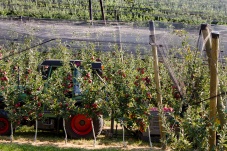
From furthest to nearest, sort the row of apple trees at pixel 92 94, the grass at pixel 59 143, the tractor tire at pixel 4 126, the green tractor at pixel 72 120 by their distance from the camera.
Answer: the tractor tire at pixel 4 126
the green tractor at pixel 72 120
the row of apple trees at pixel 92 94
the grass at pixel 59 143

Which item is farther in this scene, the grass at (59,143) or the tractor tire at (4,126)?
the tractor tire at (4,126)

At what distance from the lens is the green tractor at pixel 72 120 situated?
30.9 ft

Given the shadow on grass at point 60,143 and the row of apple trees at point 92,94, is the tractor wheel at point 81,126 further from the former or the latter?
the row of apple trees at point 92,94

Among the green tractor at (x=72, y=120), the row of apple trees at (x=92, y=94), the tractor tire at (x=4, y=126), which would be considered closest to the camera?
the row of apple trees at (x=92, y=94)

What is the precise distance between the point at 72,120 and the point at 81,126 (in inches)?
9.4

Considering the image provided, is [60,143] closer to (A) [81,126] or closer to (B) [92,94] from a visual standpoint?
(A) [81,126]

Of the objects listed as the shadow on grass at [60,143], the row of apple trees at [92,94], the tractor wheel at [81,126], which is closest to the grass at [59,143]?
the shadow on grass at [60,143]

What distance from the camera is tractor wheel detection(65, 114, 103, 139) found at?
9492mm

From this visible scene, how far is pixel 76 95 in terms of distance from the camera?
9430mm

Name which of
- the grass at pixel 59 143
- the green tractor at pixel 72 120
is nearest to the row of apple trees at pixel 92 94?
the green tractor at pixel 72 120

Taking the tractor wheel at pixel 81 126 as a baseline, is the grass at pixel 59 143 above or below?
below

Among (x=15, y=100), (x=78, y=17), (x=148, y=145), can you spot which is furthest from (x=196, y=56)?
(x=78, y=17)

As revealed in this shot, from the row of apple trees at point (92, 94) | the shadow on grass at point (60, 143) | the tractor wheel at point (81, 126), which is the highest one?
the row of apple trees at point (92, 94)

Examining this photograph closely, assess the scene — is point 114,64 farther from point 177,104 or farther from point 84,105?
point 177,104
